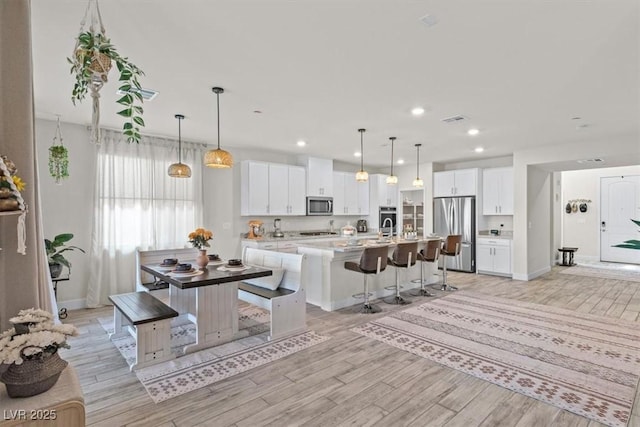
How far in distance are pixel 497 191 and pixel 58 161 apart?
8.09m

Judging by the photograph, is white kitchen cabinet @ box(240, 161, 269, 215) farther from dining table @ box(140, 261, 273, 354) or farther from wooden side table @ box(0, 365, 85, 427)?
wooden side table @ box(0, 365, 85, 427)

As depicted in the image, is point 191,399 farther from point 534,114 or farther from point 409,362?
point 534,114

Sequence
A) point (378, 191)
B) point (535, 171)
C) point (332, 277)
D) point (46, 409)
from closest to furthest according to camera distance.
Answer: point (46, 409)
point (332, 277)
point (535, 171)
point (378, 191)

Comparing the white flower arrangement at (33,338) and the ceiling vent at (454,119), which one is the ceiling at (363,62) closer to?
the ceiling vent at (454,119)

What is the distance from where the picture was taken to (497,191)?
24.8ft

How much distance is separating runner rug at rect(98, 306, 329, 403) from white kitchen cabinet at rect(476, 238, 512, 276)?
208 inches

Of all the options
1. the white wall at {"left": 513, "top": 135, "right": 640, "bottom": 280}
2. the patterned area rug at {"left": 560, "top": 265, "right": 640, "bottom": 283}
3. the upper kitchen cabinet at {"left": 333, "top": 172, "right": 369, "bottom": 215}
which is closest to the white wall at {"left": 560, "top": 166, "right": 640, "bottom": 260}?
the patterned area rug at {"left": 560, "top": 265, "right": 640, "bottom": 283}

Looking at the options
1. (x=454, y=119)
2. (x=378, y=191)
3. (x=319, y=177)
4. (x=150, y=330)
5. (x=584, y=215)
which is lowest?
(x=150, y=330)

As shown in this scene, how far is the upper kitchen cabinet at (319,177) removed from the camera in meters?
7.44

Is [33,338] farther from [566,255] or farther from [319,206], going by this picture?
[566,255]

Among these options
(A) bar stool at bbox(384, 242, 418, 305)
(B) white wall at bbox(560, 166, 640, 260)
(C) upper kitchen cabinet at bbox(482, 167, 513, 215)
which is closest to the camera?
(A) bar stool at bbox(384, 242, 418, 305)

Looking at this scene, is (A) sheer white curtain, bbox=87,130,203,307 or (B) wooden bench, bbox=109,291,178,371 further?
(A) sheer white curtain, bbox=87,130,203,307

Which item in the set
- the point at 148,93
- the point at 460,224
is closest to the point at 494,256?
the point at 460,224

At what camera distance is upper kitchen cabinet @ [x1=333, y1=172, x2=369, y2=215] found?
8.11m
